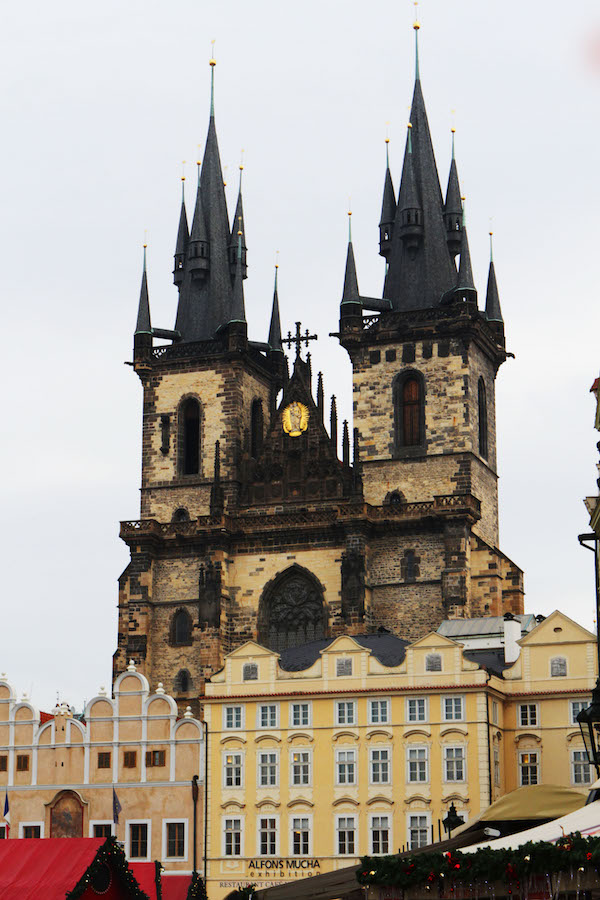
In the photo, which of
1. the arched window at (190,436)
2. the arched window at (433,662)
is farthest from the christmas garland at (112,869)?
the arched window at (190,436)

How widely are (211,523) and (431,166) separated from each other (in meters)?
20.0

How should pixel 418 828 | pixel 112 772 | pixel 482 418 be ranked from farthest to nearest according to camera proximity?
pixel 482 418 < pixel 112 772 < pixel 418 828

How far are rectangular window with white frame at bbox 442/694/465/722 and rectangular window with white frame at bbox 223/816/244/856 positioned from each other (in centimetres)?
744

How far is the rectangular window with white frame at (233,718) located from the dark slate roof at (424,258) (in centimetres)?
2418

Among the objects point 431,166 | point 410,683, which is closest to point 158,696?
point 410,683

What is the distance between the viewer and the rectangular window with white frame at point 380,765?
53.5 m

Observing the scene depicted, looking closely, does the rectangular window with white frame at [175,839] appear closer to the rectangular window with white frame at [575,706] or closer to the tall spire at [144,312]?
the rectangular window with white frame at [575,706]

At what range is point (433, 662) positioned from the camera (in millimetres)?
54781

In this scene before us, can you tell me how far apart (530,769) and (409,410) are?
22520 mm

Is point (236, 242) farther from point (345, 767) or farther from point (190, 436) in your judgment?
point (345, 767)

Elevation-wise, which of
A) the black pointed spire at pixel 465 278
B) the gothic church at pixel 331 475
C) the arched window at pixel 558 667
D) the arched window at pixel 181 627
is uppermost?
the black pointed spire at pixel 465 278

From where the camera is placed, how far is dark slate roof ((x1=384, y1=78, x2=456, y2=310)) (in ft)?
245

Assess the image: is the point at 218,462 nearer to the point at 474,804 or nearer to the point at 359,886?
the point at 474,804

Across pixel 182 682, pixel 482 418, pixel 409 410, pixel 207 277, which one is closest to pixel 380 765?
pixel 182 682
